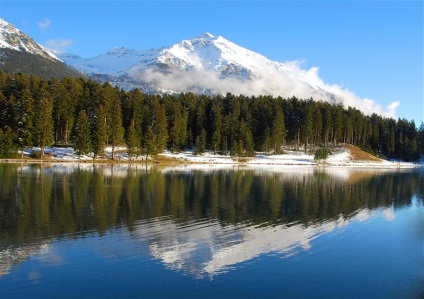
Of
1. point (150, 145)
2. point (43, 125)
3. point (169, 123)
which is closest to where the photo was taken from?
point (43, 125)

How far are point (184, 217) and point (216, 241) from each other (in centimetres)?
727

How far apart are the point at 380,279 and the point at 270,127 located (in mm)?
126022

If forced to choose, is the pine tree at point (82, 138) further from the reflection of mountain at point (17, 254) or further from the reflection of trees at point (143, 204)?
the reflection of mountain at point (17, 254)

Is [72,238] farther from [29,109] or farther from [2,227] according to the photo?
[29,109]

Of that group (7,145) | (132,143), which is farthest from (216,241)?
(132,143)

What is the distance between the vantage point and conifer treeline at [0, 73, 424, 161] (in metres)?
95.0

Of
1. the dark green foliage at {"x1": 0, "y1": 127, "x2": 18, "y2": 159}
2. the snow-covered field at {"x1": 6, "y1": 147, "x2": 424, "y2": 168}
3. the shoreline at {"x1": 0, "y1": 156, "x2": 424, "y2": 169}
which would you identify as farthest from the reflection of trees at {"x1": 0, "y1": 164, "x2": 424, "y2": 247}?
the snow-covered field at {"x1": 6, "y1": 147, "x2": 424, "y2": 168}

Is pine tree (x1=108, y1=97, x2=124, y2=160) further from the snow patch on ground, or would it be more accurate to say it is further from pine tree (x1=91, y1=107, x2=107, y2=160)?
pine tree (x1=91, y1=107, x2=107, y2=160)

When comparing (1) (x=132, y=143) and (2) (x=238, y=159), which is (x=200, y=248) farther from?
(2) (x=238, y=159)

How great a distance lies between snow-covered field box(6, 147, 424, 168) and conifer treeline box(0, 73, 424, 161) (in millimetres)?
2675

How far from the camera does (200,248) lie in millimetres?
21297

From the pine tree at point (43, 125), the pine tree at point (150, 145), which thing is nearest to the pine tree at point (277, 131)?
the pine tree at point (150, 145)

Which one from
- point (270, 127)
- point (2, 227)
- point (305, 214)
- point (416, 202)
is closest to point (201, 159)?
point (270, 127)

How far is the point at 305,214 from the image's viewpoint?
33.5 m
